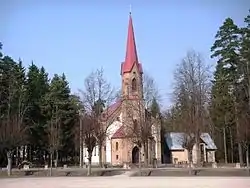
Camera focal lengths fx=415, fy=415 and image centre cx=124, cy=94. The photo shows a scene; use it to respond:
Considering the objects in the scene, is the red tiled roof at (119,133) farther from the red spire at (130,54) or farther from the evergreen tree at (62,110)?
the red spire at (130,54)

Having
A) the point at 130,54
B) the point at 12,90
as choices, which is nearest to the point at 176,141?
the point at 130,54

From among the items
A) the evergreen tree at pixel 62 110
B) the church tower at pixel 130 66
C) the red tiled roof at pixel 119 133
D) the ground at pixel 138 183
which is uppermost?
the church tower at pixel 130 66

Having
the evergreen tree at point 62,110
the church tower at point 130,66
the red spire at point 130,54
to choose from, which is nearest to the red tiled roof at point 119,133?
the church tower at point 130,66

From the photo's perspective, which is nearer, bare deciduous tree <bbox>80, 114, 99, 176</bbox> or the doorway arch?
bare deciduous tree <bbox>80, 114, 99, 176</bbox>

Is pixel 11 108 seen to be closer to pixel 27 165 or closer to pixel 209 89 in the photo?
pixel 27 165

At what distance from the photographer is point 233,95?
53.2 meters

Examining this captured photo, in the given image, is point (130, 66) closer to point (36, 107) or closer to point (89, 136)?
point (36, 107)

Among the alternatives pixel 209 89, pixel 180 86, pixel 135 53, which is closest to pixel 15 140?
pixel 180 86

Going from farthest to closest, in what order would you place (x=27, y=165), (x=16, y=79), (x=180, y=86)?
1. (x=16, y=79)
2. (x=27, y=165)
3. (x=180, y=86)

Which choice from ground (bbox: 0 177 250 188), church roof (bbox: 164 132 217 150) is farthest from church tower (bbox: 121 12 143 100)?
ground (bbox: 0 177 250 188)

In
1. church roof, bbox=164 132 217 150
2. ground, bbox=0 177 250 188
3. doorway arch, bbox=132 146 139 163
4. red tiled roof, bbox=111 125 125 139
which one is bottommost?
ground, bbox=0 177 250 188

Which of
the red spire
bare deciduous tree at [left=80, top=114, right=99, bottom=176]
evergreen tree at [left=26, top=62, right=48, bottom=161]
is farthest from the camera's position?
the red spire

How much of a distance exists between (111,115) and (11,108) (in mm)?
16806

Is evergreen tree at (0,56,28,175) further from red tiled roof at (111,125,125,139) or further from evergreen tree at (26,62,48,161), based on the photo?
red tiled roof at (111,125,125,139)
